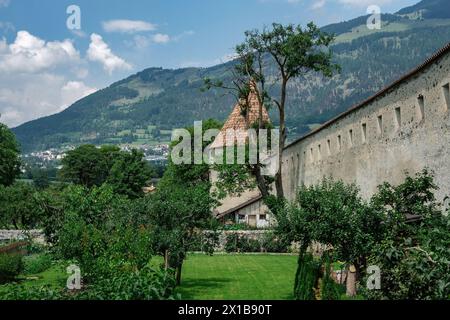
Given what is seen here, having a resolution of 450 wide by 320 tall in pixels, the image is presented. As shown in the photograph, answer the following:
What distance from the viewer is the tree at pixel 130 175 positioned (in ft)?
246

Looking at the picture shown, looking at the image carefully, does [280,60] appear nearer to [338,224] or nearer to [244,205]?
[244,205]

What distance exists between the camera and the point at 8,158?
62.1m

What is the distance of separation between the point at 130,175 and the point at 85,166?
52.6 feet

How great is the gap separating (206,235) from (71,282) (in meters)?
5.21

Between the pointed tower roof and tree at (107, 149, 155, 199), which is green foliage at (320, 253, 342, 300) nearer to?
the pointed tower roof

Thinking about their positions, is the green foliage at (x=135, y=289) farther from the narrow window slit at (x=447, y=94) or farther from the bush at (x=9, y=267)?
the bush at (x=9, y=267)

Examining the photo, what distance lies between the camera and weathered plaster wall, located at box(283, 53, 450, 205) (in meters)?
18.1

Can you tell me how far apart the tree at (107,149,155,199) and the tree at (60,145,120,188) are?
1248 cm

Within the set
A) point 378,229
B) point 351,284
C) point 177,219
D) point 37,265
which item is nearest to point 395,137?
point 351,284

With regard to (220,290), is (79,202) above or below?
above

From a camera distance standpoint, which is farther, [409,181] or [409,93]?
[409,93]
